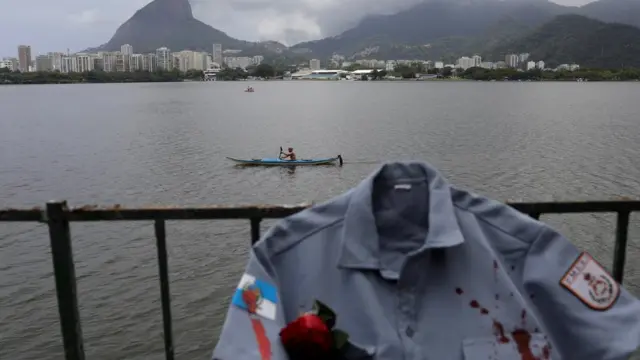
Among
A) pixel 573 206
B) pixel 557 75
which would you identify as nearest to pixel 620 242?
pixel 573 206

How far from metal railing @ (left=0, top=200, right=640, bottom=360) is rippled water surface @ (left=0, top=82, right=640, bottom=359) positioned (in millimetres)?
273

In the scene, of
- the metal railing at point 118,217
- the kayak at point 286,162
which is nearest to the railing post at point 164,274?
the metal railing at point 118,217

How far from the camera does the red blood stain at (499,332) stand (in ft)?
7.39

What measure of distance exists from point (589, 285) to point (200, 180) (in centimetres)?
2570

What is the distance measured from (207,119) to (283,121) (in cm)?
842

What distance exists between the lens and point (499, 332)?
7.42ft

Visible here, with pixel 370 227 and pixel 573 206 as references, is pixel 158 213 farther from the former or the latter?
pixel 573 206

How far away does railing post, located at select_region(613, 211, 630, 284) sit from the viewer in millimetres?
2996

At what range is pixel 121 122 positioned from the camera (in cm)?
5903

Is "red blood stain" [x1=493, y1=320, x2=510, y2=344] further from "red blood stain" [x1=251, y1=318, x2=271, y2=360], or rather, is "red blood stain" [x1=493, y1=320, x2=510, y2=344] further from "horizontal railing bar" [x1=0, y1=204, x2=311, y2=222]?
"horizontal railing bar" [x1=0, y1=204, x2=311, y2=222]

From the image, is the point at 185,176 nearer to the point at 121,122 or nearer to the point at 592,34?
the point at 121,122

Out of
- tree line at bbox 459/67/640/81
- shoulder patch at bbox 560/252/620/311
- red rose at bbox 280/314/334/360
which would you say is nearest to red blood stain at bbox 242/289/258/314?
red rose at bbox 280/314/334/360


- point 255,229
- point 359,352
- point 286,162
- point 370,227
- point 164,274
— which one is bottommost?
point 286,162

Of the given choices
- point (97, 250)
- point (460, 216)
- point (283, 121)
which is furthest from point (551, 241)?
point (283, 121)
